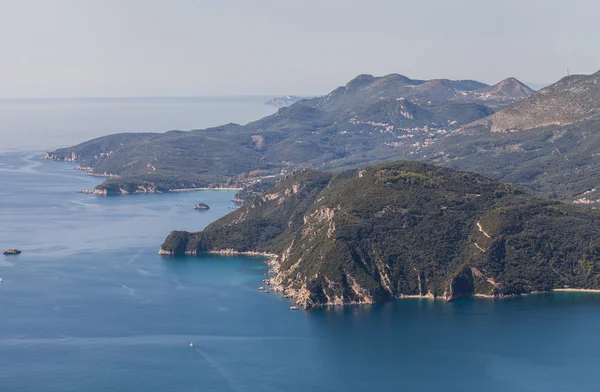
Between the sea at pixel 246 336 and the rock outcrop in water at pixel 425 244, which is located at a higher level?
the rock outcrop in water at pixel 425 244

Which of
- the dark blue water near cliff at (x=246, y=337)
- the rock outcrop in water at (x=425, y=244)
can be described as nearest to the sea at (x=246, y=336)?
the dark blue water near cliff at (x=246, y=337)

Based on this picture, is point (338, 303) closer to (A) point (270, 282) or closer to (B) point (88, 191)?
(A) point (270, 282)

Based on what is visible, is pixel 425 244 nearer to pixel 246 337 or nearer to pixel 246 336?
pixel 246 336

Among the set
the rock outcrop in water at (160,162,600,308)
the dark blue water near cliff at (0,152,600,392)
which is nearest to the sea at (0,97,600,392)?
the dark blue water near cliff at (0,152,600,392)

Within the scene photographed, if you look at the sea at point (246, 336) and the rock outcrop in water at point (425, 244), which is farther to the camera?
the rock outcrop in water at point (425, 244)

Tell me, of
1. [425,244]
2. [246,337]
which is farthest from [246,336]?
[425,244]

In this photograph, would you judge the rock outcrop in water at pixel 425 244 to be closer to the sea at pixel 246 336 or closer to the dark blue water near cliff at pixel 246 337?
the sea at pixel 246 336
